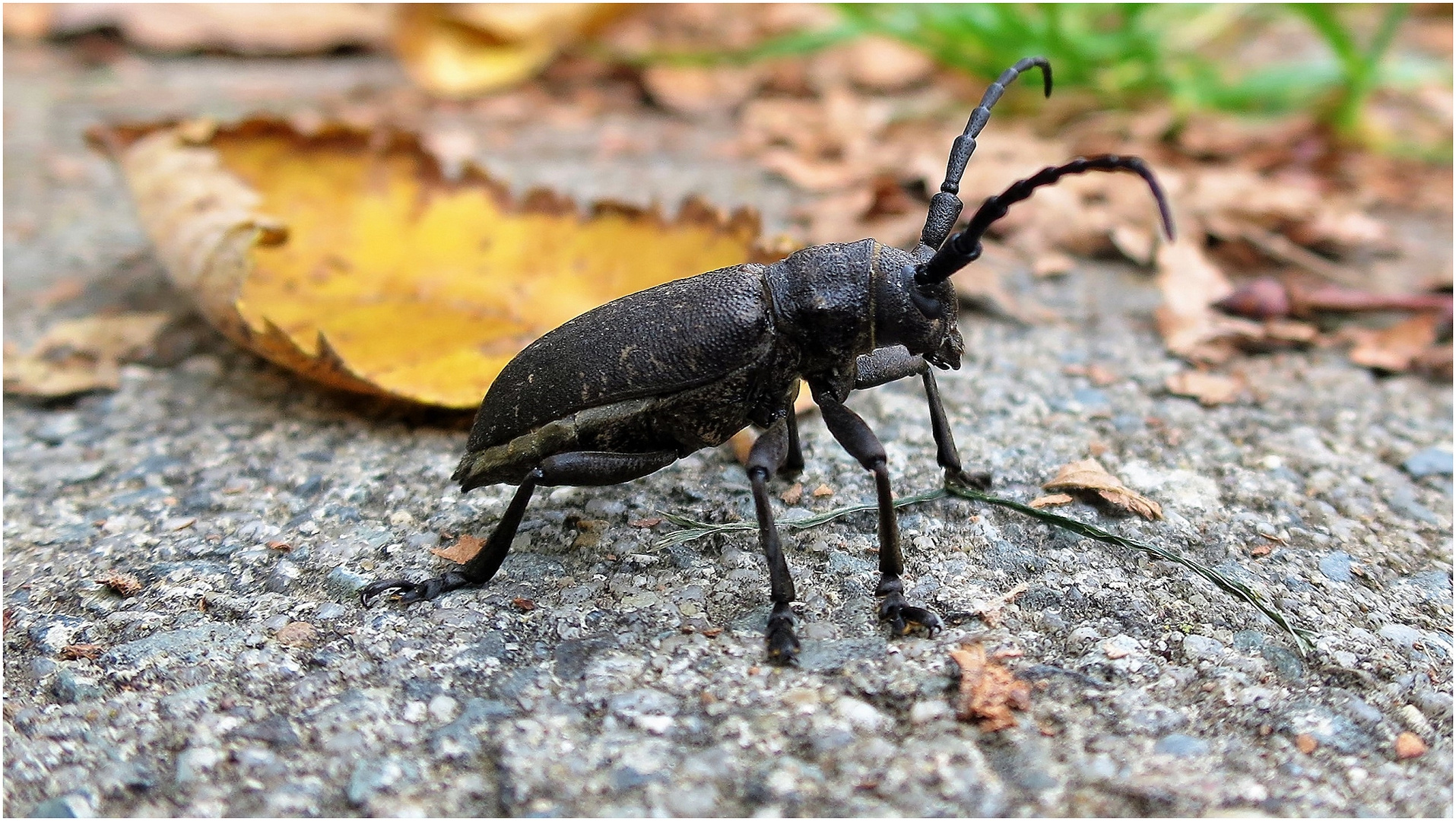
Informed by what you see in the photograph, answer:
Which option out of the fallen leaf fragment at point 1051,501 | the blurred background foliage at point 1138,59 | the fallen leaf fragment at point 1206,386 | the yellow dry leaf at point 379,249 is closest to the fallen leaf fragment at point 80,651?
the yellow dry leaf at point 379,249

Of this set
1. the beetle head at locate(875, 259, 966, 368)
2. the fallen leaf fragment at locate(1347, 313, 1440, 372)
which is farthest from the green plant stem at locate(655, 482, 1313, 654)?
Answer: the fallen leaf fragment at locate(1347, 313, 1440, 372)

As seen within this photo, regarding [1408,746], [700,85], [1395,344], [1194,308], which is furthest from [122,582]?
[700,85]

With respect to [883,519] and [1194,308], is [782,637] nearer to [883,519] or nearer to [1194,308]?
[883,519]

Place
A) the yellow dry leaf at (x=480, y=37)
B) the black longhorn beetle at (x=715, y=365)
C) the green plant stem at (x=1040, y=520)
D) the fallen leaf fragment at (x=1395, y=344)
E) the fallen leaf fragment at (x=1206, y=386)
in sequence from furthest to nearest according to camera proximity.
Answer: the yellow dry leaf at (x=480, y=37) < the fallen leaf fragment at (x=1395, y=344) < the fallen leaf fragment at (x=1206, y=386) < the black longhorn beetle at (x=715, y=365) < the green plant stem at (x=1040, y=520)

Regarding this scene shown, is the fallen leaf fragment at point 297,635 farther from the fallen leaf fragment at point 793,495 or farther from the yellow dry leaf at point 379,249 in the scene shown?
the fallen leaf fragment at point 793,495

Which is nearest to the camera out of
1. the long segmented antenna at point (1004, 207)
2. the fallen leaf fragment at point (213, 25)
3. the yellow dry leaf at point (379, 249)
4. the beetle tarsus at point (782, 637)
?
the long segmented antenna at point (1004, 207)

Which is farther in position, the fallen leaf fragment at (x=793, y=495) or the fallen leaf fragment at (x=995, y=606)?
the fallen leaf fragment at (x=793, y=495)

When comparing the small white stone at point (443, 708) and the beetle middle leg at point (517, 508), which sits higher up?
the beetle middle leg at point (517, 508)
